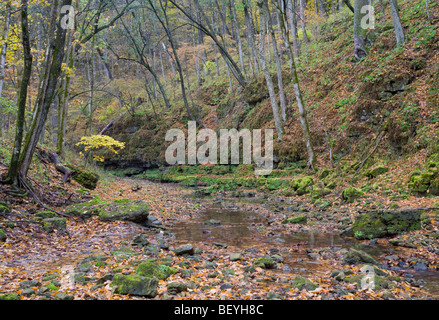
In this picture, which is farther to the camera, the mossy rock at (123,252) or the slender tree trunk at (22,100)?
the slender tree trunk at (22,100)

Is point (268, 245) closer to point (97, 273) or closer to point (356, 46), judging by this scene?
point (97, 273)

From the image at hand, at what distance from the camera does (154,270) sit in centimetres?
392

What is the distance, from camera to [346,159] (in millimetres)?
12109

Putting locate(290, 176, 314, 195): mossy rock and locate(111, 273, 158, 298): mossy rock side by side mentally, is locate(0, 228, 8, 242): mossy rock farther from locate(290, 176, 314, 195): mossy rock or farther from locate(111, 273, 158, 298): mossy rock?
locate(290, 176, 314, 195): mossy rock

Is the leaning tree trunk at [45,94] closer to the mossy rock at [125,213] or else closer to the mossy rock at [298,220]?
the mossy rock at [125,213]

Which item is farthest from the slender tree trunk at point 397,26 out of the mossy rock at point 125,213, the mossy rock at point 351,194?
the mossy rock at point 125,213

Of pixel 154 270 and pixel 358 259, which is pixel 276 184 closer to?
pixel 358 259

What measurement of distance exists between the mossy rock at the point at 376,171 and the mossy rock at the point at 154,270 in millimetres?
8297

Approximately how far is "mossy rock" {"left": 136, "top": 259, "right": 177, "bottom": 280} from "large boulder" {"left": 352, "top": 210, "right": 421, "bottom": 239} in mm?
4549

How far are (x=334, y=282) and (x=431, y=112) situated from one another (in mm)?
8289

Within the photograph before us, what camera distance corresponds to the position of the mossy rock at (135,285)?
128 inches

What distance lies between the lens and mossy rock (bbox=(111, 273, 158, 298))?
3259 mm

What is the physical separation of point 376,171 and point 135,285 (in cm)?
915

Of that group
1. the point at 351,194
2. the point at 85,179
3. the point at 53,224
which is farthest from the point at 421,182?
the point at 85,179
